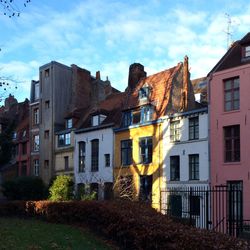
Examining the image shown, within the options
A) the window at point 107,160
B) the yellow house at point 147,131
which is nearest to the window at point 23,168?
the window at point 107,160

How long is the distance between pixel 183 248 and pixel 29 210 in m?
15.3

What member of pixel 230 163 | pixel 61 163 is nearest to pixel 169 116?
pixel 230 163

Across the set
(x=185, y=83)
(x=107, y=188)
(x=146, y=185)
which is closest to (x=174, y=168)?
(x=146, y=185)

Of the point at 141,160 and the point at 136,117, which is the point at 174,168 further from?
the point at 136,117

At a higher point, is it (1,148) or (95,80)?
(95,80)

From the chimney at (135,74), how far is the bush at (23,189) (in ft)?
43.4

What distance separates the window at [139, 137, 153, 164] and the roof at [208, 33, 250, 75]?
876cm

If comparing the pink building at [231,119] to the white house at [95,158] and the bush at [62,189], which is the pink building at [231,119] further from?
the white house at [95,158]

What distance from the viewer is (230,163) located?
33.1 metres

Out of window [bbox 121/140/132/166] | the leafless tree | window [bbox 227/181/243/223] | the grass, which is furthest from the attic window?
the grass

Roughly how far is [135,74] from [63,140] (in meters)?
10.9

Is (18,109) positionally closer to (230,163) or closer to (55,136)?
(55,136)

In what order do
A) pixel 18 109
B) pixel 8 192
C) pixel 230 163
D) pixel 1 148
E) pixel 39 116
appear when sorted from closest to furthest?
pixel 230 163
pixel 1 148
pixel 8 192
pixel 39 116
pixel 18 109

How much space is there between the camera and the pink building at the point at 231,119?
32344mm
